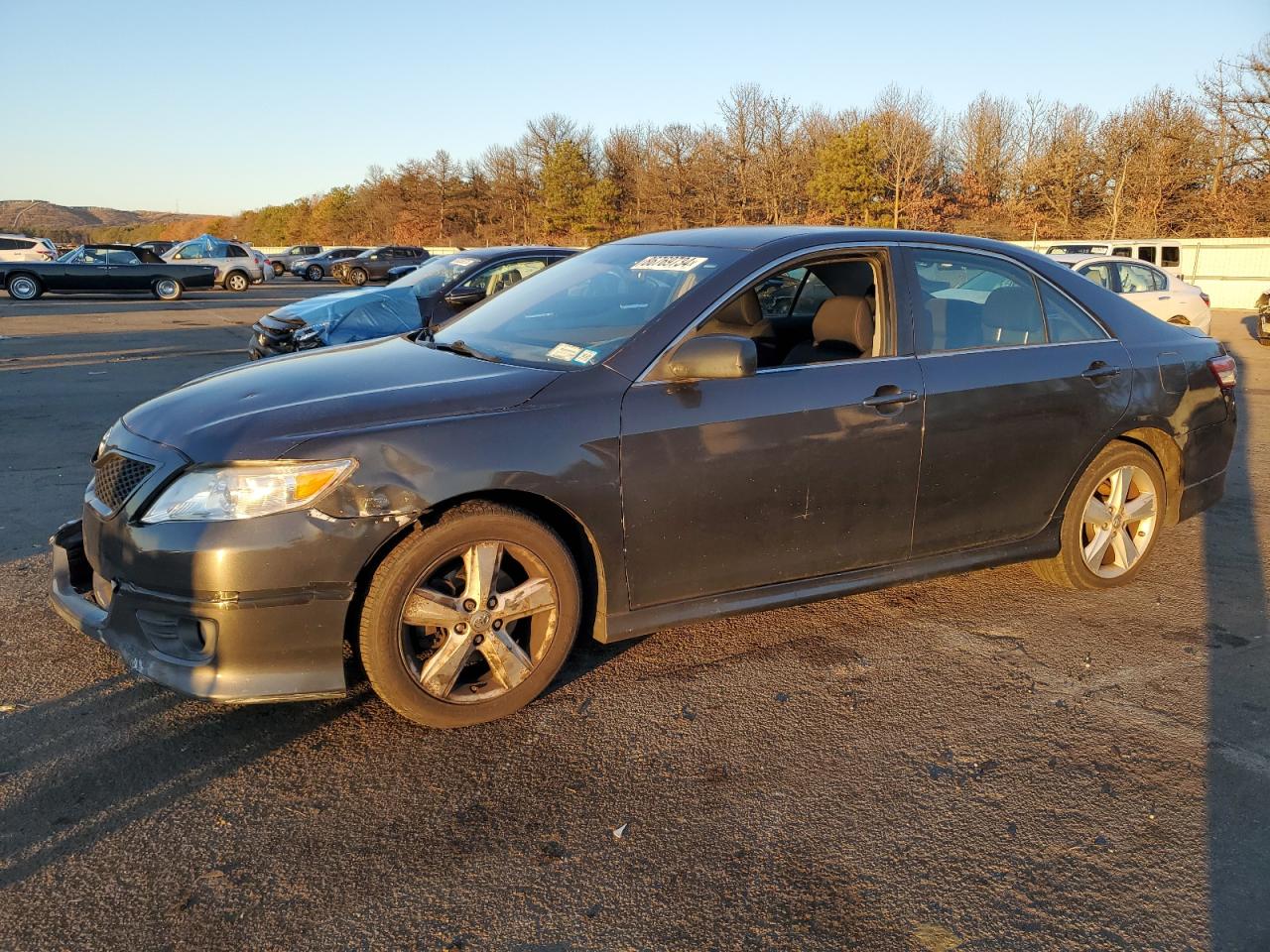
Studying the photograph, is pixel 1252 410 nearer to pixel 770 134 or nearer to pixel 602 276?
pixel 602 276

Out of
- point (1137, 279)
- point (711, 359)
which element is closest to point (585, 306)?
point (711, 359)

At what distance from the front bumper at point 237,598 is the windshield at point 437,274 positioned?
8.01 meters

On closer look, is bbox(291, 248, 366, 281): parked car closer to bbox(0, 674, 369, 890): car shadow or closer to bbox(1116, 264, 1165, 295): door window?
bbox(1116, 264, 1165, 295): door window

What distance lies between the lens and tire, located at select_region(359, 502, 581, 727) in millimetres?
3137

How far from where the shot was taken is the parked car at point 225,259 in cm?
3412

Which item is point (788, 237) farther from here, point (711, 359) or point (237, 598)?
point (237, 598)

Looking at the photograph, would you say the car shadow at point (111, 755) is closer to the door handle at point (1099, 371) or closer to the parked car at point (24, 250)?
the door handle at point (1099, 371)

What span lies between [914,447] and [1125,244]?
2392 centimetres


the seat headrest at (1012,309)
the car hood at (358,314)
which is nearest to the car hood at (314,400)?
the seat headrest at (1012,309)

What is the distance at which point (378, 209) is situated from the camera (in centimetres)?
8256

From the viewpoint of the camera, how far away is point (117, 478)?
130 inches

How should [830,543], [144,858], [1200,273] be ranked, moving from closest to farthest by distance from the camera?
[144,858]
[830,543]
[1200,273]

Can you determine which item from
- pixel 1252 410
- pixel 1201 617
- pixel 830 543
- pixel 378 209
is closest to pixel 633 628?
pixel 830 543

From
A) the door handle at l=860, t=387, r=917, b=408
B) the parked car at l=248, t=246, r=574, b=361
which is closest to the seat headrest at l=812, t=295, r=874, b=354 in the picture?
the door handle at l=860, t=387, r=917, b=408
